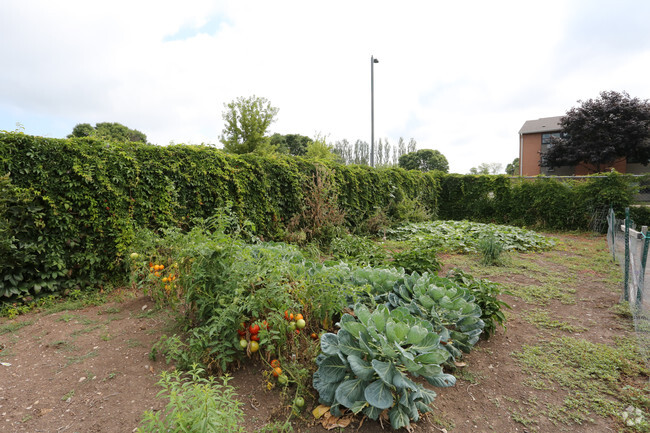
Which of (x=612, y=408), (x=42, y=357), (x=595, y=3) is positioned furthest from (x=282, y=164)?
(x=612, y=408)

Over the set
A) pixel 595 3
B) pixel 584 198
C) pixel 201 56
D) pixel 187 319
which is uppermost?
pixel 201 56

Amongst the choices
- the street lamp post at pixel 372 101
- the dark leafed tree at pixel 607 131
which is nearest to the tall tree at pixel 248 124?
the street lamp post at pixel 372 101

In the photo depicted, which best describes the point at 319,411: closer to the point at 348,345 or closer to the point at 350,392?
the point at 350,392

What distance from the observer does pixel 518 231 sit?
7.86 m

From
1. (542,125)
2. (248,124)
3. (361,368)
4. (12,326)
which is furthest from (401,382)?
(542,125)

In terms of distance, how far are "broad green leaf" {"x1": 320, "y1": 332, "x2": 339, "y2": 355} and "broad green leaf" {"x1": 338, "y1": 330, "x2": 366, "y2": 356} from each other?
4 centimetres

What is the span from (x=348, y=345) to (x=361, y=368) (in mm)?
166

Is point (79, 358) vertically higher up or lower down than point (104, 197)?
lower down

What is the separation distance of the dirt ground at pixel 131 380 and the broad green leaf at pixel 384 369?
34 cm

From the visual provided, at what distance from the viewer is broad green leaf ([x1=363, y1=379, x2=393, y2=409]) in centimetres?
156

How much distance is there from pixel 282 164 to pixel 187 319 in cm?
401

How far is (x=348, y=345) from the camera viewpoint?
1.81m

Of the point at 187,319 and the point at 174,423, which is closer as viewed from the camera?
the point at 174,423

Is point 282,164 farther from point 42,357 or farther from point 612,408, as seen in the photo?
point 612,408
